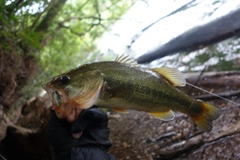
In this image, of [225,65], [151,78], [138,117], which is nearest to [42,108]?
[138,117]

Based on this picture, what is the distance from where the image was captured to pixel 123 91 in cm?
220

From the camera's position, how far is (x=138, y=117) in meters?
5.98

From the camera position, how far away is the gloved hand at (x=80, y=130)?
2528 millimetres

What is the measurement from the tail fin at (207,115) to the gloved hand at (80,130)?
1.00 metres

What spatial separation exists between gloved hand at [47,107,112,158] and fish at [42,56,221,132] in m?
0.33

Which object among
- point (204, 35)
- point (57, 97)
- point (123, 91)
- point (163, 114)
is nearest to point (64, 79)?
point (57, 97)

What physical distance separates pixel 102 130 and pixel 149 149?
1854 mm

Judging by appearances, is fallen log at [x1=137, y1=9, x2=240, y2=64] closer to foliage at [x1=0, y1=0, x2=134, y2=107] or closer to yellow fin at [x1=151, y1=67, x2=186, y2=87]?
foliage at [x1=0, y1=0, x2=134, y2=107]

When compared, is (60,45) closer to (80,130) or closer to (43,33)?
(43,33)

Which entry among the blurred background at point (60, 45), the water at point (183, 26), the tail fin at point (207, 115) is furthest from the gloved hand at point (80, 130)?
the water at point (183, 26)

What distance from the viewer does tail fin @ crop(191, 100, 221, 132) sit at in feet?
8.59

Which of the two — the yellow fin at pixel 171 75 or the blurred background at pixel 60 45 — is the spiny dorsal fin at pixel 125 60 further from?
the blurred background at pixel 60 45

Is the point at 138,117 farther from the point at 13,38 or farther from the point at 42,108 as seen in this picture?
the point at 13,38

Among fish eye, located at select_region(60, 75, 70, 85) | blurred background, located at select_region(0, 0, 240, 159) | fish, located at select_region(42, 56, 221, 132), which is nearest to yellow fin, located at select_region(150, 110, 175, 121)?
fish, located at select_region(42, 56, 221, 132)
